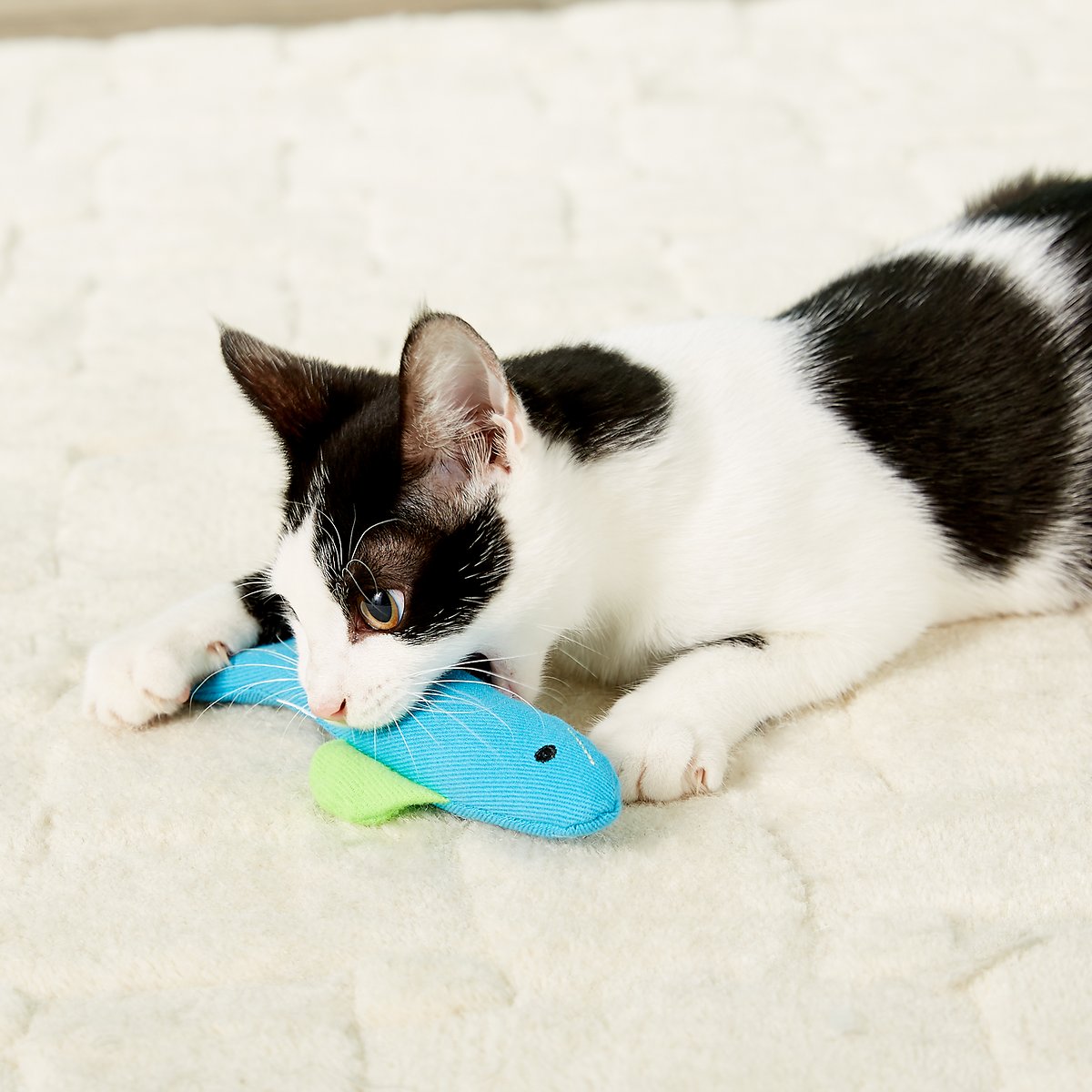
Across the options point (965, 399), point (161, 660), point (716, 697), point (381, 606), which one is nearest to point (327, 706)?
point (381, 606)

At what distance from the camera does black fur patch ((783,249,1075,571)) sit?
56.7 inches

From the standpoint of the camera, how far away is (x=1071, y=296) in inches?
60.2

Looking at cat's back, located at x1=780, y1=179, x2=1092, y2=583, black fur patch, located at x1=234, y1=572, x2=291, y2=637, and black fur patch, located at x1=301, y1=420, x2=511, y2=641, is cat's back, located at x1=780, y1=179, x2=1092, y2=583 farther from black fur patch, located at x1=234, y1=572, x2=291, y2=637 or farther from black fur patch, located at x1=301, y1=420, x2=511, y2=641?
black fur patch, located at x1=234, y1=572, x2=291, y2=637

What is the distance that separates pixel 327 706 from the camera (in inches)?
45.6

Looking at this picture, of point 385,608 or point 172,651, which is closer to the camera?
point 385,608

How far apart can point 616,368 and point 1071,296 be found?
551 mm

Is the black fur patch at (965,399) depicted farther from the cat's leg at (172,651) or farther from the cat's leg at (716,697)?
the cat's leg at (172,651)

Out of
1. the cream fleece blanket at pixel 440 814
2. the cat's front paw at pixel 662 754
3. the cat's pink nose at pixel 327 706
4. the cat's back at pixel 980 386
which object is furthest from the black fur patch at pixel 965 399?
the cat's pink nose at pixel 327 706

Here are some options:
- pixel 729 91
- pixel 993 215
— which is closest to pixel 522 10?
pixel 729 91

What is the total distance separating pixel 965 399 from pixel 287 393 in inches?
27.7

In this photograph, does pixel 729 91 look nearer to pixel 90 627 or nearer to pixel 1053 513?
pixel 1053 513

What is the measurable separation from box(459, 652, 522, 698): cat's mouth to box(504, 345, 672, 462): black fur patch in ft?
0.68

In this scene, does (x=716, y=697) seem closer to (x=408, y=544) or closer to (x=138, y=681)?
(x=408, y=544)

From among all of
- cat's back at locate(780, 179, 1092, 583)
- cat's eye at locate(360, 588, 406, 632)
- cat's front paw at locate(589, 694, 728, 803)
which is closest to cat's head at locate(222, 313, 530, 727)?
cat's eye at locate(360, 588, 406, 632)
